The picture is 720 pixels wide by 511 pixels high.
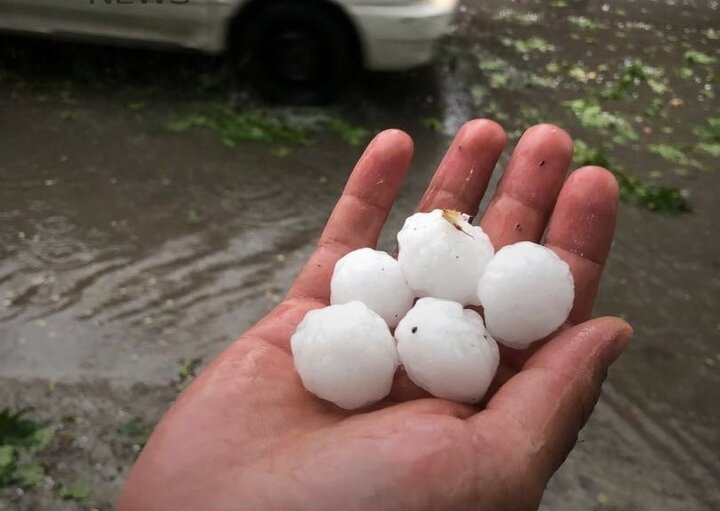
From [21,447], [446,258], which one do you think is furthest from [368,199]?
[21,447]

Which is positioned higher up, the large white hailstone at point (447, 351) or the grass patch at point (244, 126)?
the large white hailstone at point (447, 351)

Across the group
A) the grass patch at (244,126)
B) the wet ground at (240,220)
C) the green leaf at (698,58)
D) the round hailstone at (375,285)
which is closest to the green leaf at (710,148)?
the wet ground at (240,220)

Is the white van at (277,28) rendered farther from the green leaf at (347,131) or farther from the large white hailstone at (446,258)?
the large white hailstone at (446,258)

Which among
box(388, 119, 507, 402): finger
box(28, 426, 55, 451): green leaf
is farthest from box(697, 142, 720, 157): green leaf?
box(28, 426, 55, 451): green leaf

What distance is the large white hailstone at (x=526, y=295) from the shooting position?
58.3 inches

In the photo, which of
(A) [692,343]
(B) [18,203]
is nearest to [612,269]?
(A) [692,343]

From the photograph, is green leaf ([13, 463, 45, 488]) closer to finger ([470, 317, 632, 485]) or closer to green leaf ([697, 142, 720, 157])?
finger ([470, 317, 632, 485])

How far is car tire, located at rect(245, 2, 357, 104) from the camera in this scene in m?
3.96

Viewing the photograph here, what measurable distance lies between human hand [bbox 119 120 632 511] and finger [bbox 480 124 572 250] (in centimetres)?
12

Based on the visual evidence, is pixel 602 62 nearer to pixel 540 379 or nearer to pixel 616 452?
pixel 616 452

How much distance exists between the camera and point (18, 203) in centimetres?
323

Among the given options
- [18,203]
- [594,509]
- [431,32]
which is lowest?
[594,509]

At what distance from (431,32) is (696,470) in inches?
99.7

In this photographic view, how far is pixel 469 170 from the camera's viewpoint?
77.6 inches
